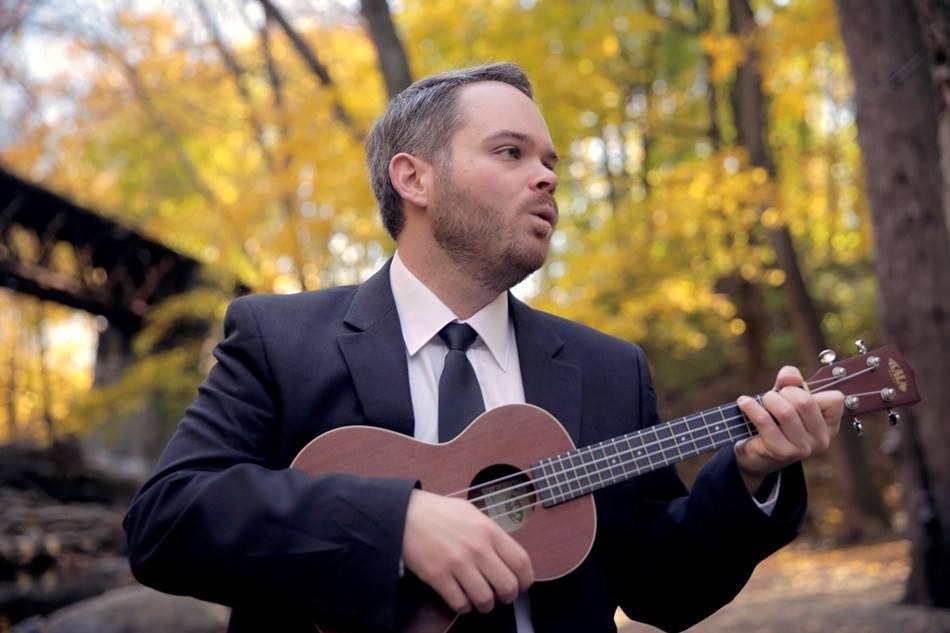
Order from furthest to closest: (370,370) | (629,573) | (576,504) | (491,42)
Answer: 1. (491,42)
2. (629,573)
3. (370,370)
4. (576,504)

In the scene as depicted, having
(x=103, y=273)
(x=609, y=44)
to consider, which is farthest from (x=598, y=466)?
(x=103, y=273)

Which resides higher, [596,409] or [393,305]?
[393,305]

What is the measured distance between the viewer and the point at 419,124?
9.13 feet

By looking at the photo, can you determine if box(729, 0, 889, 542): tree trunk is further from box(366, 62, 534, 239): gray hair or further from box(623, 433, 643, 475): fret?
box(623, 433, 643, 475): fret

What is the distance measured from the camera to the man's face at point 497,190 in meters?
2.59

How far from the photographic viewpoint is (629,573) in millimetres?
2623

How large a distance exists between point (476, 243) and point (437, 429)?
1.65ft

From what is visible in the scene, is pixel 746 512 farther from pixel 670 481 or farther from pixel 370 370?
pixel 370 370

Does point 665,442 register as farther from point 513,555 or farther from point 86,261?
point 86,261

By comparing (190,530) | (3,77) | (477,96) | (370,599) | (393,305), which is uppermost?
(3,77)

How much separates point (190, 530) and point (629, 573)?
44.7 inches

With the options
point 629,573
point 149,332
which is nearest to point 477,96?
point 629,573

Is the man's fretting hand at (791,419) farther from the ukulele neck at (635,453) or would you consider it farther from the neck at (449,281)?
the neck at (449,281)

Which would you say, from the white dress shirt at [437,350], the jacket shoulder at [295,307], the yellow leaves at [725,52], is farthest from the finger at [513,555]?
the yellow leaves at [725,52]
